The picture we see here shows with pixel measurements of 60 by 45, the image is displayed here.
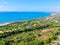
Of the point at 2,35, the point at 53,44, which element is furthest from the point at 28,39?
the point at 2,35

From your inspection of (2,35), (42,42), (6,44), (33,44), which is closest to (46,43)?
(42,42)

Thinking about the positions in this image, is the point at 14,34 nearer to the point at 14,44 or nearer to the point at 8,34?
the point at 8,34

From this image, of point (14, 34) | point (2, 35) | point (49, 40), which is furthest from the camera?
point (14, 34)

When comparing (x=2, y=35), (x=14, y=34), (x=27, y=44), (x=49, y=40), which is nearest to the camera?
(x=27, y=44)

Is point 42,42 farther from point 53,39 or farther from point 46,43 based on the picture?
point 53,39

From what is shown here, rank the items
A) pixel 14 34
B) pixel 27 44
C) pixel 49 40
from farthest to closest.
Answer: pixel 14 34 < pixel 49 40 < pixel 27 44

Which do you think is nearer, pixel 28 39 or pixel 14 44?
pixel 14 44

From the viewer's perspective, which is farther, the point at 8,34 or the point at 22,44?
the point at 8,34

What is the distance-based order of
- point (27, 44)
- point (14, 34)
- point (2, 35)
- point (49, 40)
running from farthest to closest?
point (14, 34) < point (2, 35) < point (49, 40) < point (27, 44)

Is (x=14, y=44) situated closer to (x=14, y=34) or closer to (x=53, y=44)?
(x=53, y=44)
